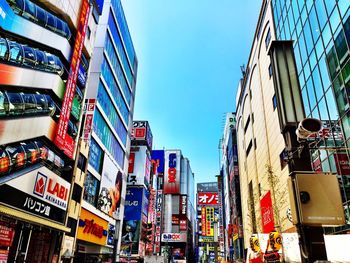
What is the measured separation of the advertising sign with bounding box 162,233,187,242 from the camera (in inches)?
4783

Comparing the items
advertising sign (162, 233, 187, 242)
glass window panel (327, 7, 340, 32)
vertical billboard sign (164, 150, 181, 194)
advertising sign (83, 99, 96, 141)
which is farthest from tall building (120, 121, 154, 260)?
vertical billboard sign (164, 150, 181, 194)

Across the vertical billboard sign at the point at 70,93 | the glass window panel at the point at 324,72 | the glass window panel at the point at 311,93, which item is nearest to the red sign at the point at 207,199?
the vertical billboard sign at the point at 70,93

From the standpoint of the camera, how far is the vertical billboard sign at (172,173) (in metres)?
134

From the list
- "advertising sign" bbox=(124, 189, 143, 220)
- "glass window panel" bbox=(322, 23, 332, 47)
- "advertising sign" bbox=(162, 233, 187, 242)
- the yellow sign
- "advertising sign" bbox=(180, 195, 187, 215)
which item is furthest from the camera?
"advertising sign" bbox=(180, 195, 187, 215)

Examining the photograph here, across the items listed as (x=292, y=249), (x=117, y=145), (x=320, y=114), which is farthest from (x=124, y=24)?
(x=292, y=249)

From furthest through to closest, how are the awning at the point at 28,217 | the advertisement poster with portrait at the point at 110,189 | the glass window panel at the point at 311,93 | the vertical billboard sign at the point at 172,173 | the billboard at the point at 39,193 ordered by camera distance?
the vertical billboard sign at the point at 172,173, the advertisement poster with portrait at the point at 110,189, the glass window panel at the point at 311,93, the billboard at the point at 39,193, the awning at the point at 28,217

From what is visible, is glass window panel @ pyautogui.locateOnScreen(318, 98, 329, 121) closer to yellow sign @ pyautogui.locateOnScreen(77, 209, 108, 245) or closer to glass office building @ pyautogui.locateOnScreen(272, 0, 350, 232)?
glass office building @ pyautogui.locateOnScreen(272, 0, 350, 232)

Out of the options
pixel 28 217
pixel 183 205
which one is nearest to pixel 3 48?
pixel 28 217

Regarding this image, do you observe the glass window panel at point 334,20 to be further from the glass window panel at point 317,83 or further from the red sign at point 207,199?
the red sign at point 207,199

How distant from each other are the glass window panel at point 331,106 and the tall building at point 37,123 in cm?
1869

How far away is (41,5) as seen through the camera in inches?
876

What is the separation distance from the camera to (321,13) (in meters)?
19.5

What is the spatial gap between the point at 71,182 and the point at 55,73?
31.7ft

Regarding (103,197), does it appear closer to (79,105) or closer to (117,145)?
(117,145)
